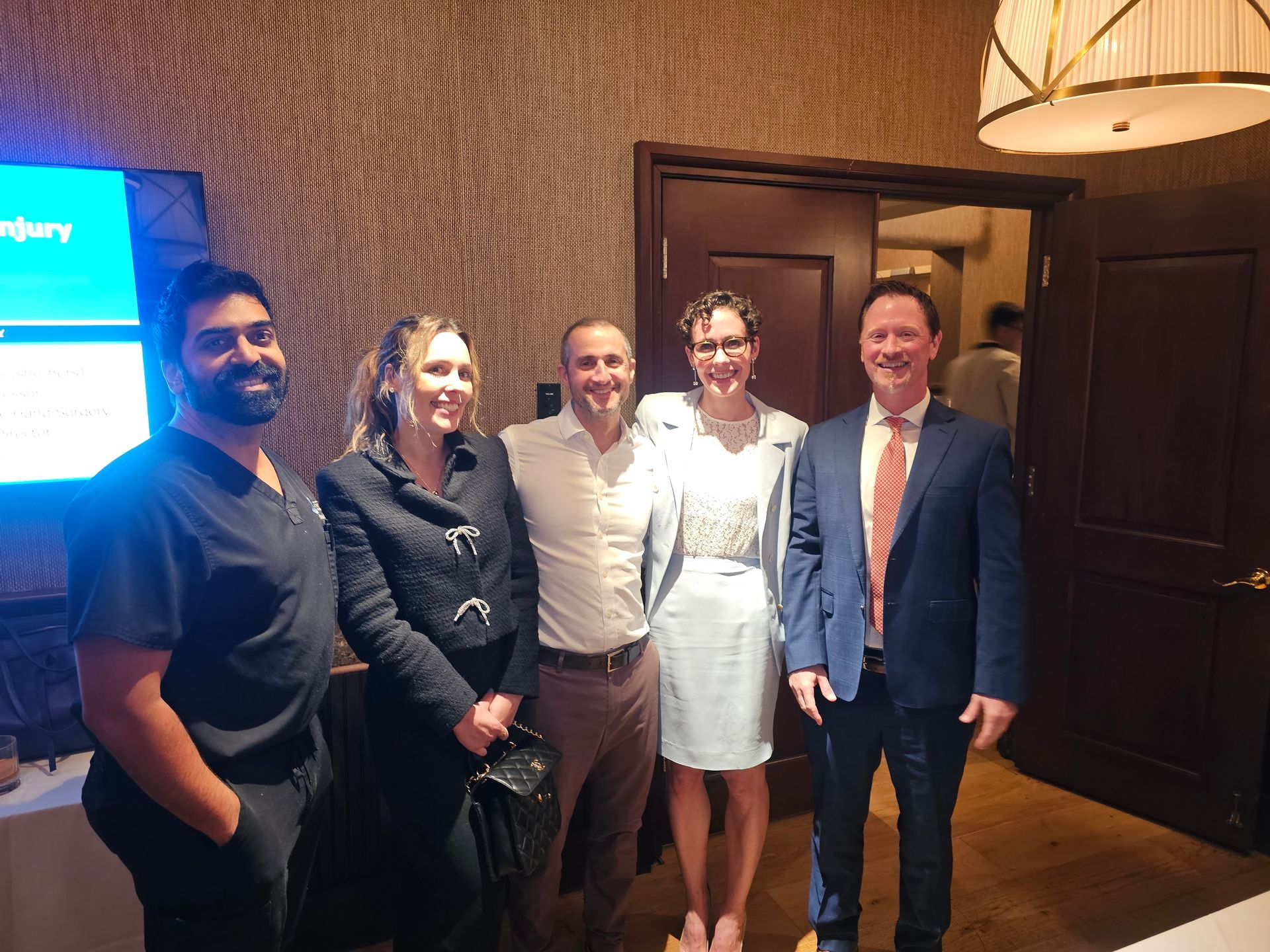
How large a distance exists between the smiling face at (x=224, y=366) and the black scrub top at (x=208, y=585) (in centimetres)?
7

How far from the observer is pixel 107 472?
1.21m

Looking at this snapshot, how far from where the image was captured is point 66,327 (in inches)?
68.4

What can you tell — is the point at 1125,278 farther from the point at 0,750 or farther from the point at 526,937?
the point at 0,750

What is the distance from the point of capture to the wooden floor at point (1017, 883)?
7.02ft

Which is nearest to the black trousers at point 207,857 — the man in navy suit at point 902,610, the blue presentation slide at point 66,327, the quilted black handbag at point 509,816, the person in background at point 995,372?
the quilted black handbag at point 509,816

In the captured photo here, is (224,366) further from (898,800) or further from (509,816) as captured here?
(898,800)

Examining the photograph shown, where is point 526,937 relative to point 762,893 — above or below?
above

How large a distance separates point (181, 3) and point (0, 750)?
5.70 feet

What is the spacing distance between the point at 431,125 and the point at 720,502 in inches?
50.2

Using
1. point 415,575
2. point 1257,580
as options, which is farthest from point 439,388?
point 1257,580

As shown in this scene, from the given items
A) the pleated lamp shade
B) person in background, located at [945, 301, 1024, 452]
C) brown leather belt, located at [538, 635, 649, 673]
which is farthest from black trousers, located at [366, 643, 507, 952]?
person in background, located at [945, 301, 1024, 452]

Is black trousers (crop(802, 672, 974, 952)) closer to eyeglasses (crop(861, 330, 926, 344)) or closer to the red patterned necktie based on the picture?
the red patterned necktie

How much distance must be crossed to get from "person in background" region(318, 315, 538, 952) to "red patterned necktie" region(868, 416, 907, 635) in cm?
82

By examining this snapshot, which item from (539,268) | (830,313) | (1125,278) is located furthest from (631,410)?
(1125,278)
